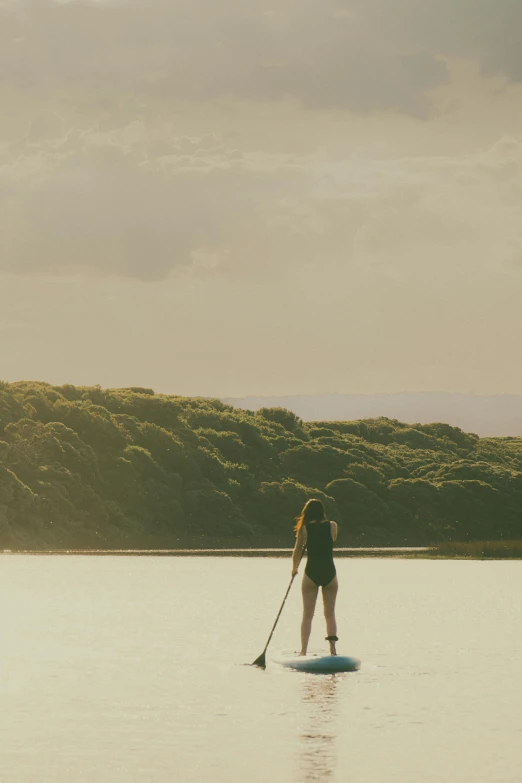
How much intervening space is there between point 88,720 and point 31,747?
1.73 m

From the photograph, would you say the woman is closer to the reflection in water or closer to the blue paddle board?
the blue paddle board

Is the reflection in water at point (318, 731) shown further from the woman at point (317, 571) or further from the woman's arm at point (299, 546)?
the woman's arm at point (299, 546)

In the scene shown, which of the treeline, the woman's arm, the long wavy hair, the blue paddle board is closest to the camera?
the blue paddle board

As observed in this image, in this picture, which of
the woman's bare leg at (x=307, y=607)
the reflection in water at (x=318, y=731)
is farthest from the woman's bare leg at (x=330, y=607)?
the reflection in water at (x=318, y=731)

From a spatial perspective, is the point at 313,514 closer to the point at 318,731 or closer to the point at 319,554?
the point at 319,554

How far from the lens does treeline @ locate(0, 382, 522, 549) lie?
103 m

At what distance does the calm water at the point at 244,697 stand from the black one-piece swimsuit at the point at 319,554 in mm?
1308

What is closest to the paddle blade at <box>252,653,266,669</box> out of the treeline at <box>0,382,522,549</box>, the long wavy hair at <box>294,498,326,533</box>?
the long wavy hair at <box>294,498,326,533</box>

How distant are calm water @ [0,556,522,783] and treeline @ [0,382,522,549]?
64429 mm

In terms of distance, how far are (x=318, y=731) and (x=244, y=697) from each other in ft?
8.81

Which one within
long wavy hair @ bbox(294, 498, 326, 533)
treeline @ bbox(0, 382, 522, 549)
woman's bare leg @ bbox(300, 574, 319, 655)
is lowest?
woman's bare leg @ bbox(300, 574, 319, 655)

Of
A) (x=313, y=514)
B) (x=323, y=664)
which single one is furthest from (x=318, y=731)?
(x=313, y=514)

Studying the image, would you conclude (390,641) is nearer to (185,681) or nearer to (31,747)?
(185,681)

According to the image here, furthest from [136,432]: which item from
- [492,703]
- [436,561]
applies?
[492,703]
